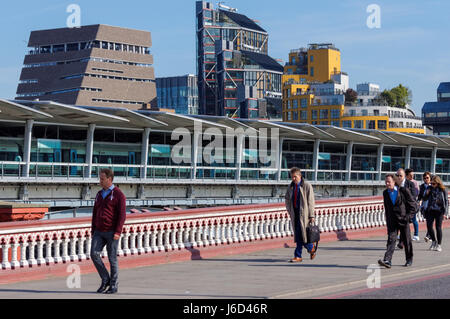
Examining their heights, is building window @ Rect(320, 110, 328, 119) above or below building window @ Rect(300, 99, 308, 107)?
below

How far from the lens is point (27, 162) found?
1797 inches

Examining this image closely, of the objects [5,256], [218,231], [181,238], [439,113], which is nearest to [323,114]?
[439,113]

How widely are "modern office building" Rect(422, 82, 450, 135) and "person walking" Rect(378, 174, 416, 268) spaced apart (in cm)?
18023

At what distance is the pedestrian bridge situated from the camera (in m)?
13.5

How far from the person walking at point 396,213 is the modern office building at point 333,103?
154625mm

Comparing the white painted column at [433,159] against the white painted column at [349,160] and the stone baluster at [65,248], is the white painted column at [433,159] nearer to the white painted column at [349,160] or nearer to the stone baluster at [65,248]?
the white painted column at [349,160]

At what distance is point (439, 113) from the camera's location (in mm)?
190000

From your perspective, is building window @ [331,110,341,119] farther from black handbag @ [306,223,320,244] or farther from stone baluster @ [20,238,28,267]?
stone baluster @ [20,238,28,267]

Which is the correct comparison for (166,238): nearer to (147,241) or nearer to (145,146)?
(147,241)

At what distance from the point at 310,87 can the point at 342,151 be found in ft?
351

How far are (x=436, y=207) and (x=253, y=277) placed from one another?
642 centimetres

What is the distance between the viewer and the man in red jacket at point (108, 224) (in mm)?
11547

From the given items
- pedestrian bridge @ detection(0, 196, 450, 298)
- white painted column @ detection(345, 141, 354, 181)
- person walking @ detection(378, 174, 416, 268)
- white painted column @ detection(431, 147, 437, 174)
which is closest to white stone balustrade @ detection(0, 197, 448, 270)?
pedestrian bridge @ detection(0, 196, 450, 298)

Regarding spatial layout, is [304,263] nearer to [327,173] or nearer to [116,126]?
[116,126]
